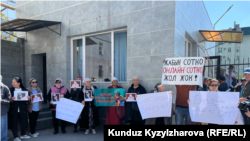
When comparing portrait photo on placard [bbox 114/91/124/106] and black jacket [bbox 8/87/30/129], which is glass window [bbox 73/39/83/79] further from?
portrait photo on placard [bbox 114/91/124/106]

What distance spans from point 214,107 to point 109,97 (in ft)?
8.77

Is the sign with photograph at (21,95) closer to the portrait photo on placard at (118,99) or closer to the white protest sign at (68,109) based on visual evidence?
the white protest sign at (68,109)

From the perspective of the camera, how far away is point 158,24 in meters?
4.90

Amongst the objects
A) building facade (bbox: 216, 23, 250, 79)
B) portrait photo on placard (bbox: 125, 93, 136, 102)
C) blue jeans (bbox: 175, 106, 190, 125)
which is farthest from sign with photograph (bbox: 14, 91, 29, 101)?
building facade (bbox: 216, 23, 250, 79)

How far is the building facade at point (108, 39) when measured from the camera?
490cm

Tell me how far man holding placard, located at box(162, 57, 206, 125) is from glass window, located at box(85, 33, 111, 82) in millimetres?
2710

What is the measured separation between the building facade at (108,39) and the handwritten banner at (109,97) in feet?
2.39

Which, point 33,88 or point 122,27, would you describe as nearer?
point 33,88

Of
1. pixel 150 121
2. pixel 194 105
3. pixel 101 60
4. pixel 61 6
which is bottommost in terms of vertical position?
pixel 150 121

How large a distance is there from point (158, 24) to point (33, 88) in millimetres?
4126

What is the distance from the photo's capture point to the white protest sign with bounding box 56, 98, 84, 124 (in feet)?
16.0

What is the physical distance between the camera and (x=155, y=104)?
3898 millimetres

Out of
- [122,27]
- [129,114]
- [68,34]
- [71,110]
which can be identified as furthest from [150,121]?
[68,34]

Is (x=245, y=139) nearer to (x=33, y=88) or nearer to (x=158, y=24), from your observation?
(x=158, y=24)
